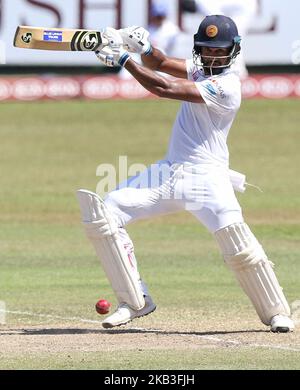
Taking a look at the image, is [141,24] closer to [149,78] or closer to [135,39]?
[135,39]

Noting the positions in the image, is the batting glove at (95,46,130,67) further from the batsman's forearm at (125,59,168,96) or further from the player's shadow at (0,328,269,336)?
the player's shadow at (0,328,269,336)

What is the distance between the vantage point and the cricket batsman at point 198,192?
301 inches

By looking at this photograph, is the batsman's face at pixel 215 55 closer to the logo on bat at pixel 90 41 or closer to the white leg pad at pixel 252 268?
the logo on bat at pixel 90 41

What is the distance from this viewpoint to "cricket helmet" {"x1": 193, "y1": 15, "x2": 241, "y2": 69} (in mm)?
7719

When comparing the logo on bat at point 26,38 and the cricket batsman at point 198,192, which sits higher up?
the logo on bat at point 26,38

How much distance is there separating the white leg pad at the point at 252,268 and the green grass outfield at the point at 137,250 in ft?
0.60
